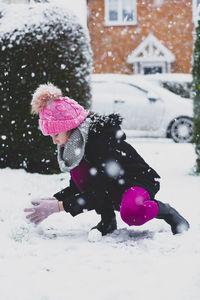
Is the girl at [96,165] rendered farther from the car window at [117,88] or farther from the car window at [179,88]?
the car window at [179,88]

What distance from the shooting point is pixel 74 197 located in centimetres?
290

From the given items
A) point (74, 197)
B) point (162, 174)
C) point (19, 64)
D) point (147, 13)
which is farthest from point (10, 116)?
point (147, 13)

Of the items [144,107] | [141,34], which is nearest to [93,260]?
[144,107]

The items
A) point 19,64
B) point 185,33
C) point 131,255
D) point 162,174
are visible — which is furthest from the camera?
point 185,33

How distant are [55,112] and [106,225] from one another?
2.91 ft

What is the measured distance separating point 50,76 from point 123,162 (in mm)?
2779

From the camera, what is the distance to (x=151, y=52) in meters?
18.5

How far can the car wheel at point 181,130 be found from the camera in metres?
9.93

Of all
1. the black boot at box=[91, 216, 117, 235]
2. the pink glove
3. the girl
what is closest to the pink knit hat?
the girl

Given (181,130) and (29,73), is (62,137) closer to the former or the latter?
(29,73)

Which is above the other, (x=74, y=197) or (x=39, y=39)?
(x=39, y=39)

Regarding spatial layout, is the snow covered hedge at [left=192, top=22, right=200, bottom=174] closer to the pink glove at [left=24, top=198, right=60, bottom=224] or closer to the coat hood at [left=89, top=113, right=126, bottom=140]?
the coat hood at [left=89, top=113, right=126, bottom=140]

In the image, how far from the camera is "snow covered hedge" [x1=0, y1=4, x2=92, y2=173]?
5359 mm

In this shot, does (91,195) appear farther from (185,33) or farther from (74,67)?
(185,33)
